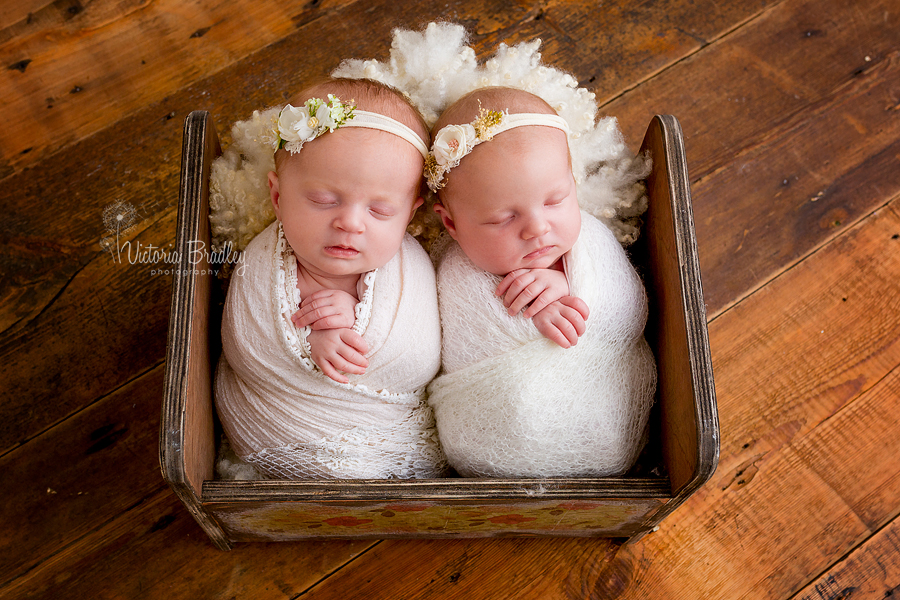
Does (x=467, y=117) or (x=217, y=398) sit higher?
(x=467, y=117)

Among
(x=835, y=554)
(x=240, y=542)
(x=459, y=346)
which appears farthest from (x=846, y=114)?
(x=240, y=542)

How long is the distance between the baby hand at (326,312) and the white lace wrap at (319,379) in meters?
0.01

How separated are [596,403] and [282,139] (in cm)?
55

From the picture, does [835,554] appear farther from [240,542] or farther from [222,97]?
[222,97]

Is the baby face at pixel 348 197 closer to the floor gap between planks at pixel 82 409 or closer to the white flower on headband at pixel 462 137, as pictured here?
the white flower on headband at pixel 462 137

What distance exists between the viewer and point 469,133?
34.3 inches

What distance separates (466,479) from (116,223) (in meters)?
0.85

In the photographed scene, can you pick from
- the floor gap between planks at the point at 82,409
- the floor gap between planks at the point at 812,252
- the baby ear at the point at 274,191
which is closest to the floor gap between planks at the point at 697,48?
the floor gap between planks at the point at 812,252

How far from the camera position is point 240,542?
110 centimetres

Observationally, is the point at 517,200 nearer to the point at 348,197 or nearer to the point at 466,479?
the point at 348,197

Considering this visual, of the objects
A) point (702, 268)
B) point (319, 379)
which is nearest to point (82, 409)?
point (319, 379)

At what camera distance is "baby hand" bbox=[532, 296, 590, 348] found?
909 millimetres

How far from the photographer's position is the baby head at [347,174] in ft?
2.83

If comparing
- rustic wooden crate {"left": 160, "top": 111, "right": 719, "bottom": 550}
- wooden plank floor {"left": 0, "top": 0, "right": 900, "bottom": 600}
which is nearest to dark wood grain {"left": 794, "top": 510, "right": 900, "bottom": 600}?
wooden plank floor {"left": 0, "top": 0, "right": 900, "bottom": 600}
